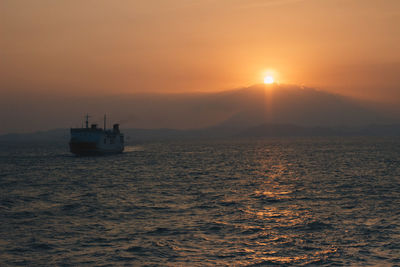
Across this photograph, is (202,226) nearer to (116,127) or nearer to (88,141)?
(88,141)

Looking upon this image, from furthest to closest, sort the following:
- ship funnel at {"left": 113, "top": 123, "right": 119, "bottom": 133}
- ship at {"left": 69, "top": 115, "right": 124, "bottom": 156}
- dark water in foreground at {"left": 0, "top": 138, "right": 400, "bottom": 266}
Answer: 1. ship funnel at {"left": 113, "top": 123, "right": 119, "bottom": 133}
2. ship at {"left": 69, "top": 115, "right": 124, "bottom": 156}
3. dark water in foreground at {"left": 0, "top": 138, "right": 400, "bottom": 266}

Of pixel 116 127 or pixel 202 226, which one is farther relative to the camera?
pixel 116 127

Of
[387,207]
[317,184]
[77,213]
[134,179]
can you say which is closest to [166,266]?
[77,213]

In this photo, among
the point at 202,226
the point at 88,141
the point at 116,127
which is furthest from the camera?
the point at 116,127

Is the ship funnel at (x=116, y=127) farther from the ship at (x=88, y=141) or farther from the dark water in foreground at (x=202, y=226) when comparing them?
the dark water in foreground at (x=202, y=226)

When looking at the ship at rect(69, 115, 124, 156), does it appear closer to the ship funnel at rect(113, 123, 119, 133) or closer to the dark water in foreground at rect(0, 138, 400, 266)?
the ship funnel at rect(113, 123, 119, 133)

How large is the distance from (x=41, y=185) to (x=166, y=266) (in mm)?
35758

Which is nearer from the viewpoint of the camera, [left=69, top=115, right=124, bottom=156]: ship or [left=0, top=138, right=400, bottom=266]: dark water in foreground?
[left=0, top=138, right=400, bottom=266]: dark water in foreground

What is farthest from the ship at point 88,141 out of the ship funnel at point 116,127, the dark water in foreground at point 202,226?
the dark water in foreground at point 202,226

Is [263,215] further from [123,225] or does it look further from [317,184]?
[317,184]

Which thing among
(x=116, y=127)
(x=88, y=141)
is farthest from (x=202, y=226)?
(x=116, y=127)

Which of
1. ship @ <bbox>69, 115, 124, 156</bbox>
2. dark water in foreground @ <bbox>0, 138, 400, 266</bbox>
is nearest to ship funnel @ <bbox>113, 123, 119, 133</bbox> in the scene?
ship @ <bbox>69, 115, 124, 156</bbox>

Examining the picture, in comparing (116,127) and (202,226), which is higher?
(116,127)

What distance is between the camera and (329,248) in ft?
60.3
